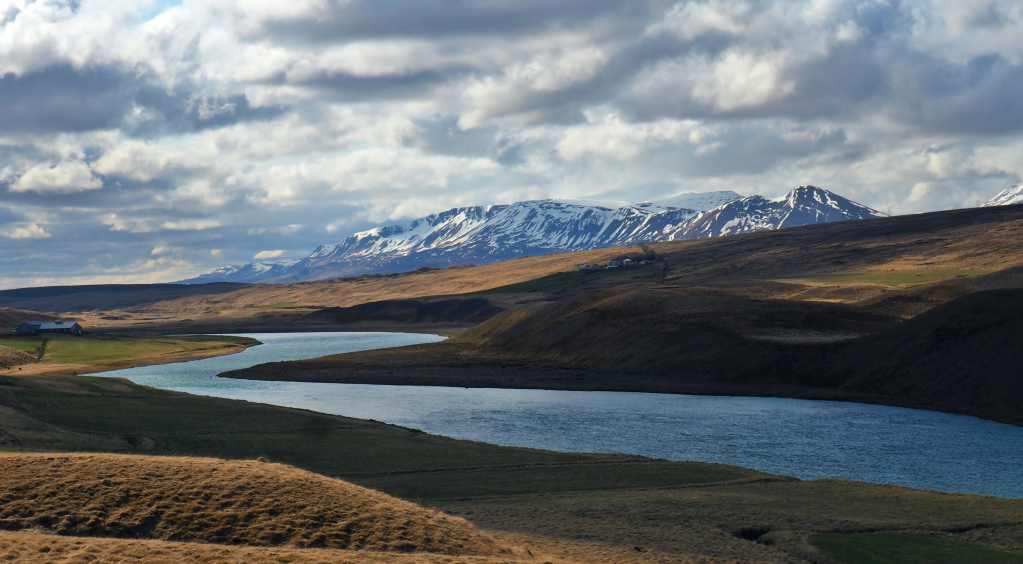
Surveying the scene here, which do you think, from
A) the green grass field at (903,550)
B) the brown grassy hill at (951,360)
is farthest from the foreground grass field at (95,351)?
the green grass field at (903,550)

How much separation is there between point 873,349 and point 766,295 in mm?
77830

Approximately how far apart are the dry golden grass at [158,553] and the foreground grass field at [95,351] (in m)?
109

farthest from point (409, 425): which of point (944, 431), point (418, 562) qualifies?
point (418, 562)

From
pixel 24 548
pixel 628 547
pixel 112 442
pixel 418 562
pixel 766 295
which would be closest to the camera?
pixel 24 548

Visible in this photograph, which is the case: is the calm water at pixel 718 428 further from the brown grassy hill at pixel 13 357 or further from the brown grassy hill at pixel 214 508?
the brown grassy hill at pixel 214 508

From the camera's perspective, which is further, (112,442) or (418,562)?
(112,442)

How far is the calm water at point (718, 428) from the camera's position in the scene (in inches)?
2625

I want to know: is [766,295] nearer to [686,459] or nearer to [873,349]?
[873,349]

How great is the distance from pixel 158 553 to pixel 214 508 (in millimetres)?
5829

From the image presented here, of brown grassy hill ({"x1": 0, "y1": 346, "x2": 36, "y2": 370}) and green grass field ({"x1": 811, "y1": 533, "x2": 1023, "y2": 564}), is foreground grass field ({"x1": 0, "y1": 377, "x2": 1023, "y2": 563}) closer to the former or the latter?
green grass field ({"x1": 811, "y1": 533, "x2": 1023, "y2": 564})

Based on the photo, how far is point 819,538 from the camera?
4106cm

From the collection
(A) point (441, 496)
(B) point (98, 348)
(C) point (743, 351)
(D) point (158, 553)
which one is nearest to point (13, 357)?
(B) point (98, 348)

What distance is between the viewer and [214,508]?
3528 cm

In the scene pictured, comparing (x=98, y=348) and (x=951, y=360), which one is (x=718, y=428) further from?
(x=98, y=348)
